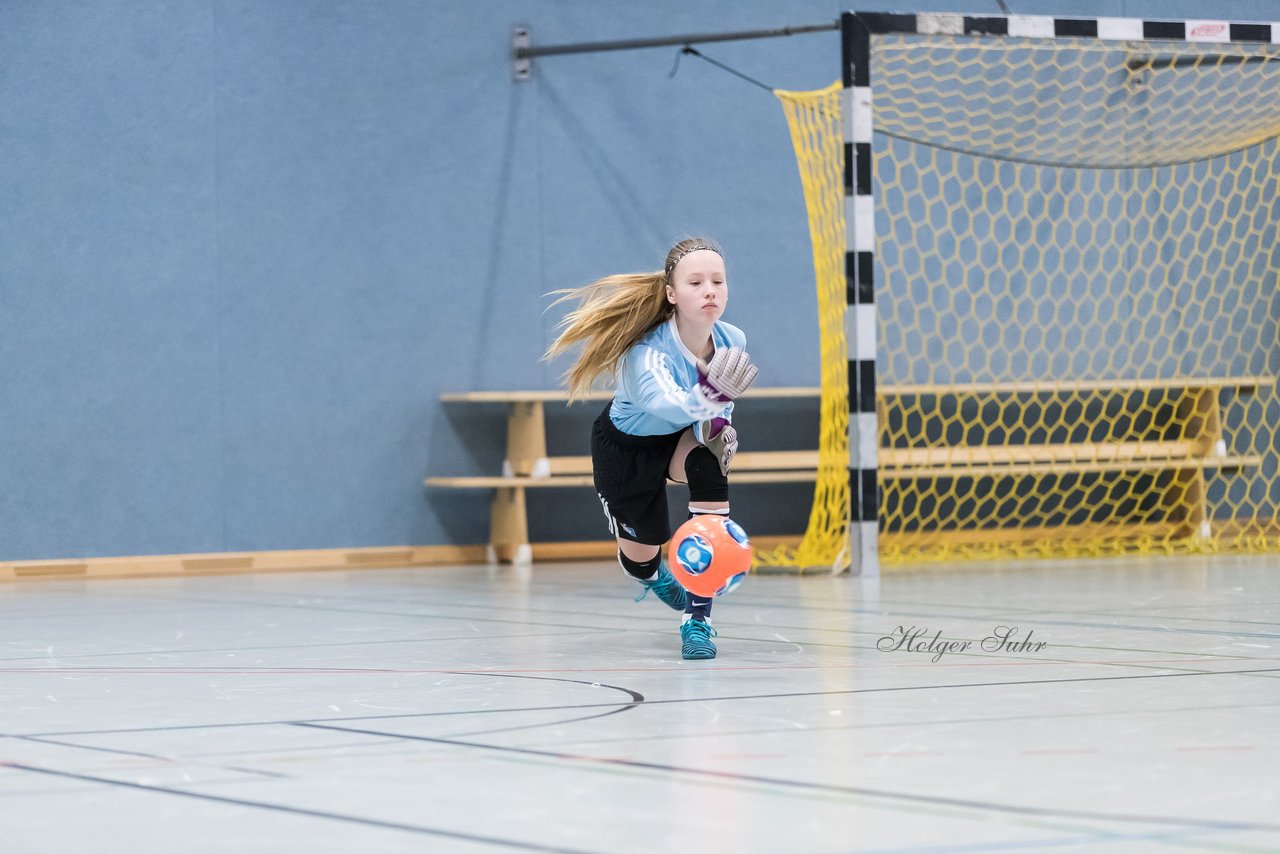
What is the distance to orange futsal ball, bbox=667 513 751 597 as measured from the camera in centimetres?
405

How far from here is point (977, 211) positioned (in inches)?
375

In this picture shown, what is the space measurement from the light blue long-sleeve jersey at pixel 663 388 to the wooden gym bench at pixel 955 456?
12.8ft

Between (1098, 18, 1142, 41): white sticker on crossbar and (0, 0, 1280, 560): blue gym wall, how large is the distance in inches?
87.4

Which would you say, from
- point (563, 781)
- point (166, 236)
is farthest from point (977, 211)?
point (563, 781)

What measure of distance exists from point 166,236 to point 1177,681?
6.10 metres

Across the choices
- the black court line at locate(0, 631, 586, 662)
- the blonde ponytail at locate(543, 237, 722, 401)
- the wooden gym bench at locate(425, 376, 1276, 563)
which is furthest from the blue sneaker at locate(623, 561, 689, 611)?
the wooden gym bench at locate(425, 376, 1276, 563)

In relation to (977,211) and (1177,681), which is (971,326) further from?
(1177,681)

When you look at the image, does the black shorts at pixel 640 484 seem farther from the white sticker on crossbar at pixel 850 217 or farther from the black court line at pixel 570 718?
the white sticker on crossbar at pixel 850 217

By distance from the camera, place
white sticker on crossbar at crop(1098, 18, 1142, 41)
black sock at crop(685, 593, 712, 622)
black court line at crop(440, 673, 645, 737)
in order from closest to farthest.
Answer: black court line at crop(440, 673, 645, 737), black sock at crop(685, 593, 712, 622), white sticker on crossbar at crop(1098, 18, 1142, 41)

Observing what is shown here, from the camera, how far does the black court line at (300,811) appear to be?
195 cm

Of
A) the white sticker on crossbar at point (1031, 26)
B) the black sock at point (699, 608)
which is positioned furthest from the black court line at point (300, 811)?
the white sticker on crossbar at point (1031, 26)

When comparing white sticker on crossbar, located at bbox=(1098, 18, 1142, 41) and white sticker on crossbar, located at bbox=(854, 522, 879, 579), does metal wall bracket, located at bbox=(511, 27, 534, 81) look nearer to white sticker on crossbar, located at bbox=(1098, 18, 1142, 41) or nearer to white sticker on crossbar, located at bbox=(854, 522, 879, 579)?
white sticker on crossbar, located at bbox=(1098, 18, 1142, 41)

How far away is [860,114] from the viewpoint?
704 centimetres

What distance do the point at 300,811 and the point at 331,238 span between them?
21.8 ft
